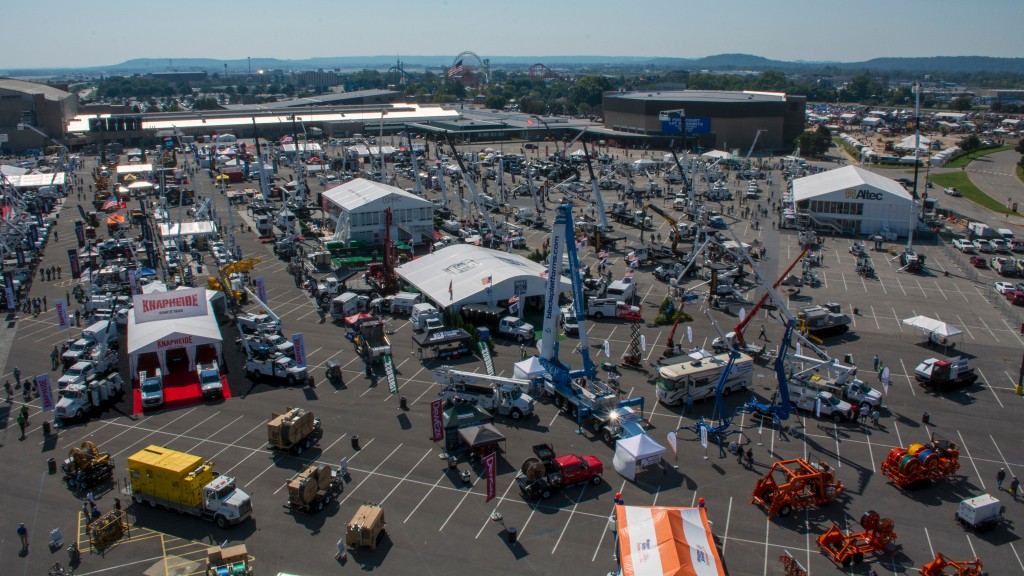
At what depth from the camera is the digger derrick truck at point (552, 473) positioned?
75.0 ft

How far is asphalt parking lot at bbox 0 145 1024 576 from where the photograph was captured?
66.4 feet

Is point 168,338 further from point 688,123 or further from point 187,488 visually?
point 688,123

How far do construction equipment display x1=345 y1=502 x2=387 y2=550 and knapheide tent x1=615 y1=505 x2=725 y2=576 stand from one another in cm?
700

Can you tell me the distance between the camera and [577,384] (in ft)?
96.5

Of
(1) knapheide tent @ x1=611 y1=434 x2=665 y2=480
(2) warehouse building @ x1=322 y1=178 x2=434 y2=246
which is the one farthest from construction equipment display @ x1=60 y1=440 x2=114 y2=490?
(2) warehouse building @ x1=322 y1=178 x2=434 y2=246

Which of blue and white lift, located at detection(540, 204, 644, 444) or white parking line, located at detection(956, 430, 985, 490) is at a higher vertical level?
blue and white lift, located at detection(540, 204, 644, 444)

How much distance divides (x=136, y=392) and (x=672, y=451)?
2306 cm

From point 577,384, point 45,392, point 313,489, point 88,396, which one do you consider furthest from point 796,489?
point 45,392

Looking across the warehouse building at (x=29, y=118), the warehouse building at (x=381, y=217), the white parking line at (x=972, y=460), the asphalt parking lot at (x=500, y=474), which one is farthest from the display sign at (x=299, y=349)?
the warehouse building at (x=29, y=118)

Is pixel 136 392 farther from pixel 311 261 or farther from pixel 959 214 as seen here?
pixel 959 214

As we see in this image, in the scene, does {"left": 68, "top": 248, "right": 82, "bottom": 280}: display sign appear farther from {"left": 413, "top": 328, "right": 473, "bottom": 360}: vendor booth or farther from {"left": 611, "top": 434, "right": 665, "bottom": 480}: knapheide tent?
{"left": 611, "top": 434, "right": 665, "bottom": 480}: knapheide tent

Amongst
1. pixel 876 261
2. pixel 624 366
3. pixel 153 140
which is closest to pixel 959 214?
pixel 876 261

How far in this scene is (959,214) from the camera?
67.2m

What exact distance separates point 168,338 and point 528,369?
16806 mm
